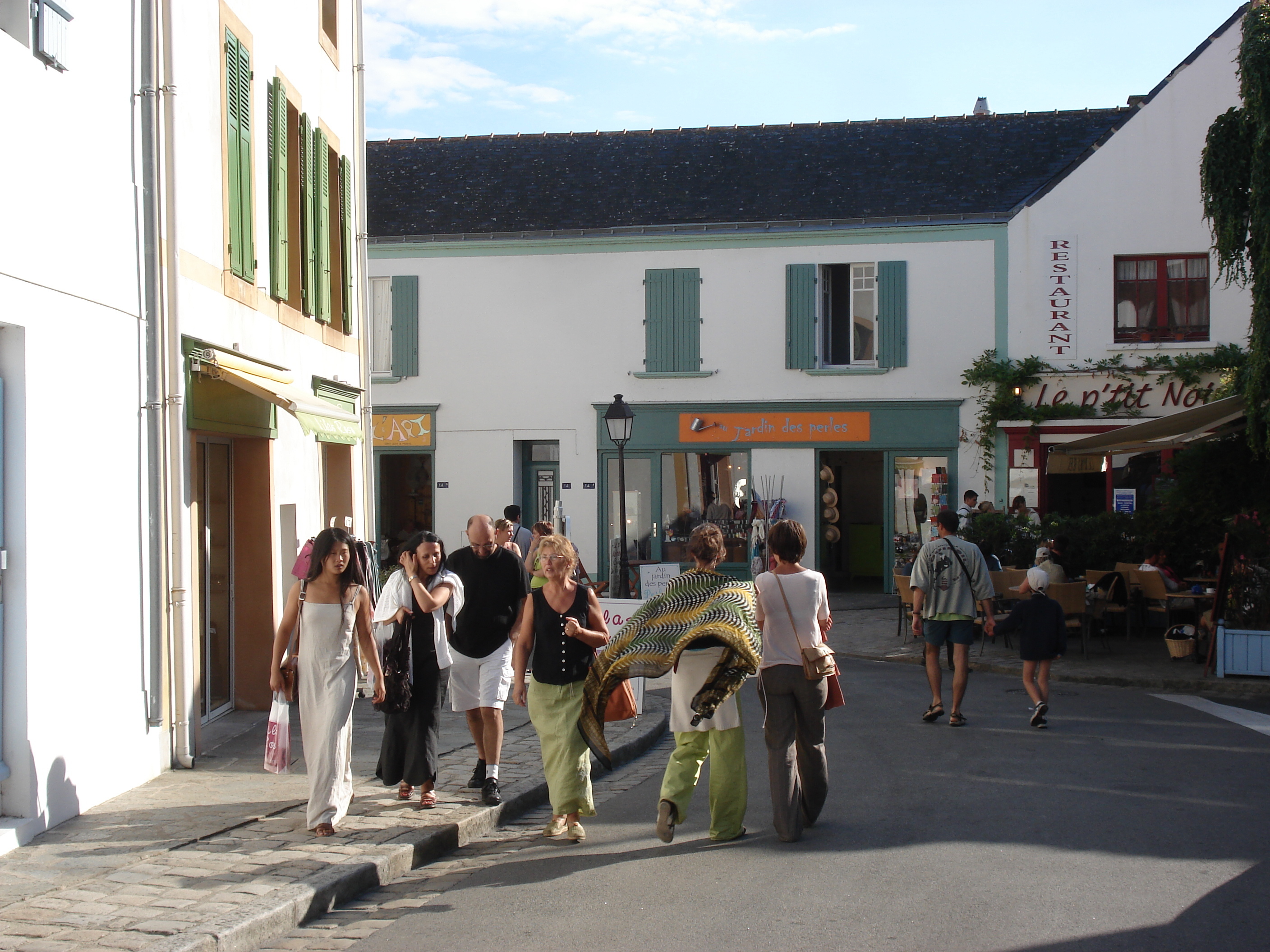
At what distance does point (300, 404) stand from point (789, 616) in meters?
4.04

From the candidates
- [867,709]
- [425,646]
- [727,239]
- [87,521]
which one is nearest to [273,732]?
[425,646]

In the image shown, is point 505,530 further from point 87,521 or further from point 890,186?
point 890,186

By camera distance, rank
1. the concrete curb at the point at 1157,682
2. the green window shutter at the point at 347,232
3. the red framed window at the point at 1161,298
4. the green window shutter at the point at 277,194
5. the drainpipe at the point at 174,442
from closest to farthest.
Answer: the drainpipe at the point at 174,442
the green window shutter at the point at 277,194
the concrete curb at the point at 1157,682
the green window shutter at the point at 347,232
the red framed window at the point at 1161,298

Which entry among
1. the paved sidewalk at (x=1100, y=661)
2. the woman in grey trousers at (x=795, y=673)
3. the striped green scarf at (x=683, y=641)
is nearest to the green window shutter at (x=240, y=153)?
the striped green scarf at (x=683, y=641)

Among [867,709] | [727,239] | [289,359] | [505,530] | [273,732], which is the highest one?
[727,239]

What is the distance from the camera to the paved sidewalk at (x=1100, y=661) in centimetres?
1148

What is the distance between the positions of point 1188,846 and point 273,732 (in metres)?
4.53

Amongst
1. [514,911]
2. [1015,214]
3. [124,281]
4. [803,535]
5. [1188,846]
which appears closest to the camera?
[514,911]

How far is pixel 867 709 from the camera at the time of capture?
10.4 meters

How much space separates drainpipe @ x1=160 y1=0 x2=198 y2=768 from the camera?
7.58 metres

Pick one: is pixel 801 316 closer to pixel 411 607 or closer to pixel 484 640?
pixel 484 640

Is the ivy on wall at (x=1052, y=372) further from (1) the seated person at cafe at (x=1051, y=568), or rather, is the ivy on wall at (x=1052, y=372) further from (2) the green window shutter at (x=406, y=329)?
(2) the green window shutter at (x=406, y=329)

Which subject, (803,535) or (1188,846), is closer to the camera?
(1188,846)

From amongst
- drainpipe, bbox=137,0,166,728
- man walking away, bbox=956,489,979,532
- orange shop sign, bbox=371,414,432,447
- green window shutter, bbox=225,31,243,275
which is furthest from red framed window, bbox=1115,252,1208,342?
drainpipe, bbox=137,0,166,728
